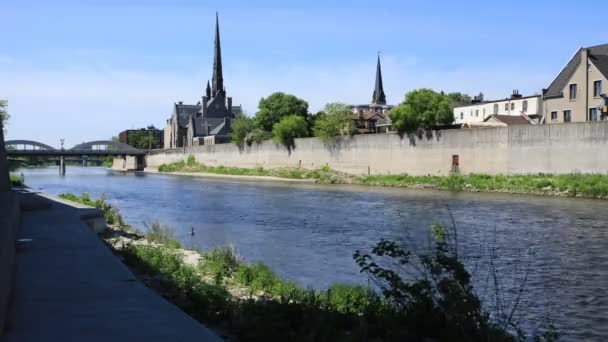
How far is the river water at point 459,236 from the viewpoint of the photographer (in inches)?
416

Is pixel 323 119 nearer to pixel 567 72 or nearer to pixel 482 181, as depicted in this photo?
pixel 567 72

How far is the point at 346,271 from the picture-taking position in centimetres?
1271

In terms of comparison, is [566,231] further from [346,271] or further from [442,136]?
[442,136]

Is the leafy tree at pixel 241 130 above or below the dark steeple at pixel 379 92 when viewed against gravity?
below

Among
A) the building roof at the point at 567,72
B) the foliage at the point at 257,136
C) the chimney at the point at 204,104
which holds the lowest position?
the foliage at the point at 257,136

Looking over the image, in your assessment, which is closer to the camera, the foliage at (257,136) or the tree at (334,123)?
the tree at (334,123)

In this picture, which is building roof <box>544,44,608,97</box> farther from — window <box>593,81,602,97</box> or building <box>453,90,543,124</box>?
building <box>453,90,543,124</box>

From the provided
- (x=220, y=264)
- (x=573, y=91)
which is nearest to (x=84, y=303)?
(x=220, y=264)

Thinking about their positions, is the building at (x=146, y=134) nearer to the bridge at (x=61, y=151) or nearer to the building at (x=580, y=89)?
the bridge at (x=61, y=151)

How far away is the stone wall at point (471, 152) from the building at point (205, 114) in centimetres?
5587

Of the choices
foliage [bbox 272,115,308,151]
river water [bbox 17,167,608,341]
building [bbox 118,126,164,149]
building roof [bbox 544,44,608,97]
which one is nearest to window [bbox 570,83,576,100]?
building roof [bbox 544,44,608,97]

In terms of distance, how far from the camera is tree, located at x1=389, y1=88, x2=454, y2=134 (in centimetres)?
5128

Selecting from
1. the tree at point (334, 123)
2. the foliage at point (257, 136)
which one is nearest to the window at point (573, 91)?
the tree at point (334, 123)

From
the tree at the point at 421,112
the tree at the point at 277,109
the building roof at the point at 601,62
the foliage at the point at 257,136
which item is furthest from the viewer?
the tree at the point at 277,109
